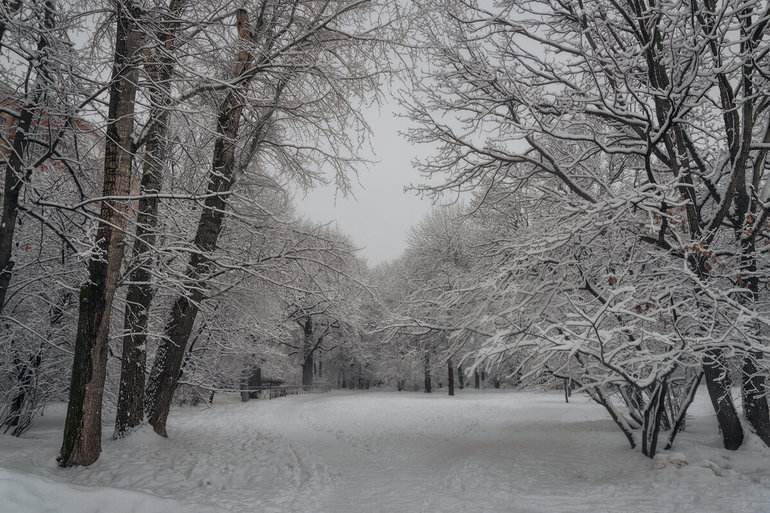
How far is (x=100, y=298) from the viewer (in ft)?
17.5

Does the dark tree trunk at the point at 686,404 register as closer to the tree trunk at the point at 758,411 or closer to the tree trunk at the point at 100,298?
the tree trunk at the point at 758,411

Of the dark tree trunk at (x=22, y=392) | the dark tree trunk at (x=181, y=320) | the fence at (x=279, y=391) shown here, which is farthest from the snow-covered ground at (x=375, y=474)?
the fence at (x=279, y=391)

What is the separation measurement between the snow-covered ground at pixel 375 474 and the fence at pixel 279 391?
43.5ft

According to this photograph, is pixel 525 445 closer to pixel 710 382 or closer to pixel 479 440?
pixel 479 440

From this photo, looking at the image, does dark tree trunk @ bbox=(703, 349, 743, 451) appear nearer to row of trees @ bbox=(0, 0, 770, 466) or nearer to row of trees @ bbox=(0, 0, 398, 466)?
row of trees @ bbox=(0, 0, 770, 466)

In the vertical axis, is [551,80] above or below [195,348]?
above

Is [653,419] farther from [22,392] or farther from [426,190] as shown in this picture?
[22,392]

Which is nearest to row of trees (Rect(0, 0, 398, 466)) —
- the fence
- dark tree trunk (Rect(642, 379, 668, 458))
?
dark tree trunk (Rect(642, 379, 668, 458))

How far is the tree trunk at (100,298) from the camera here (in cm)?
520

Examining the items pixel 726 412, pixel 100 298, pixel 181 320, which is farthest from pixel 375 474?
pixel 726 412

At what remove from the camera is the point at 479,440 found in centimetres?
985

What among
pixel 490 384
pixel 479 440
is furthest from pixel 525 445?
pixel 490 384

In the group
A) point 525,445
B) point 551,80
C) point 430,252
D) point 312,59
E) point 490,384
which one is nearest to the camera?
point 312,59

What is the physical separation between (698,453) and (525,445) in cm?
334
